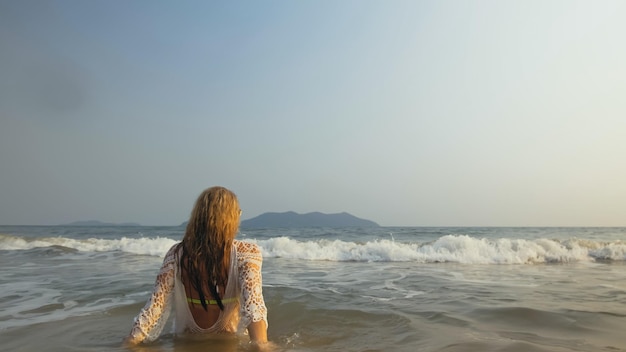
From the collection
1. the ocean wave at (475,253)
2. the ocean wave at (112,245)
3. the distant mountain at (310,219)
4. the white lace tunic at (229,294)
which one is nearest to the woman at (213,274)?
the white lace tunic at (229,294)

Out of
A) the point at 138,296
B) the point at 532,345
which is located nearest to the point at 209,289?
the point at 532,345

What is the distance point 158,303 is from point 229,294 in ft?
1.96

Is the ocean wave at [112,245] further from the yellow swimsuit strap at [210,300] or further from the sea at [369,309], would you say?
the yellow swimsuit strap at [210,300]

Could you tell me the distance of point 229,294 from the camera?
11.5 ft

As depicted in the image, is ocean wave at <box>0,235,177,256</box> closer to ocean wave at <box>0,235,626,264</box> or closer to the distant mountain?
ocean wave at <box>0,235,626,264</box>

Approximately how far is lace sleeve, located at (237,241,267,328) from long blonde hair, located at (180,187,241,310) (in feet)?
0.44

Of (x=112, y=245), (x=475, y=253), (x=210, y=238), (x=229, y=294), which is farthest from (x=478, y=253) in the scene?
(x=112, y=245)

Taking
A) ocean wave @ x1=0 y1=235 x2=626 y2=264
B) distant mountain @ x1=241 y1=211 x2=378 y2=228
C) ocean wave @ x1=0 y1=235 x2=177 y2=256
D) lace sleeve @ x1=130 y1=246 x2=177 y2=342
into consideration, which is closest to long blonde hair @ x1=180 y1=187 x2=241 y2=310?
lace sleeve @ x1=130 y1=246 x2=177 y2=342

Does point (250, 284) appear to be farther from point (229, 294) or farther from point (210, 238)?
point (210, 238)

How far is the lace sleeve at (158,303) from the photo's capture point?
3426 millimetres

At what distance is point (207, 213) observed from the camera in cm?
330

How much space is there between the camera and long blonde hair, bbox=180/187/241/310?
3301 mm

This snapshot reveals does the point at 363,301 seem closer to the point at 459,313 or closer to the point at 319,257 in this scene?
the point at 459,313

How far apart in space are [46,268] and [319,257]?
9661 millimetres
